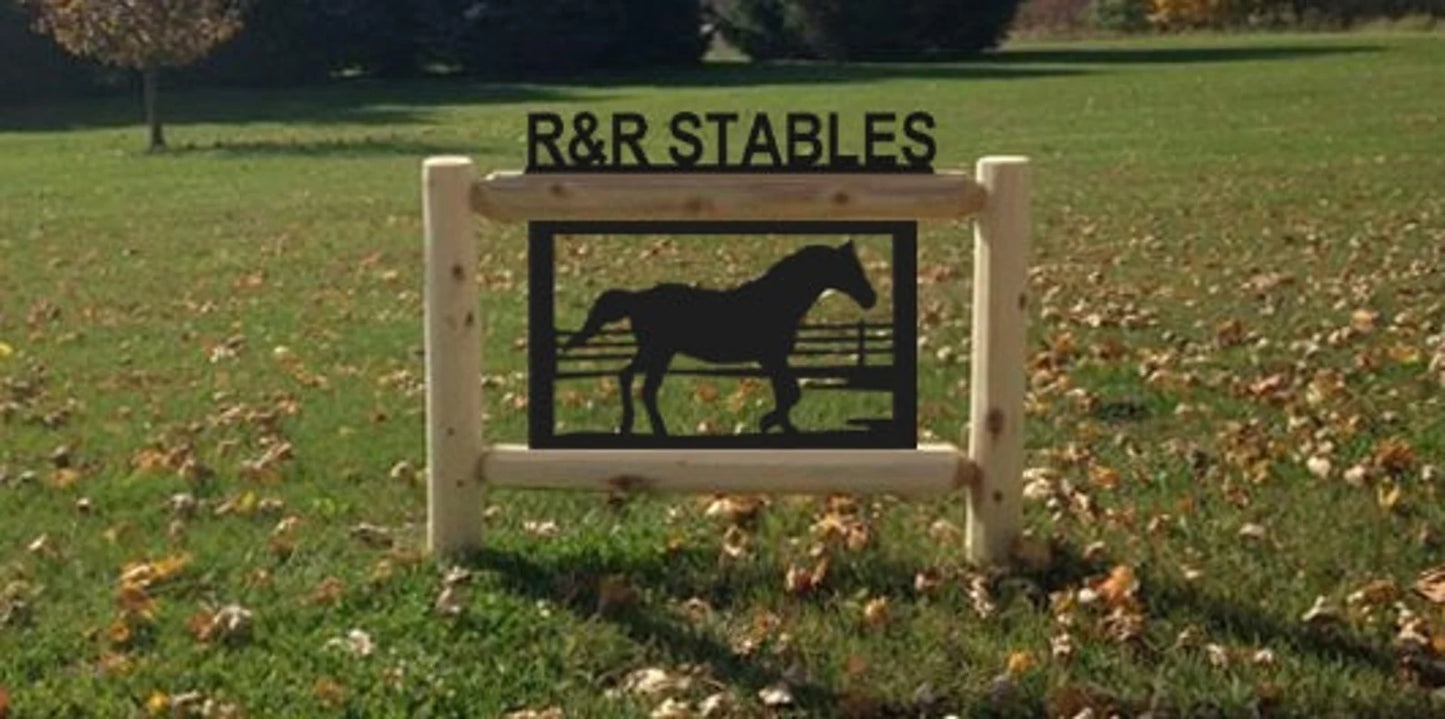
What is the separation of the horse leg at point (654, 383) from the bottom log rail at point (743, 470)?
11cm

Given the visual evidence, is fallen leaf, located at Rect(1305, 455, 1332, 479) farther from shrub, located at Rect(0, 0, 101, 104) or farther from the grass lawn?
shrub, located at Rect(0, 0, 101, 104)

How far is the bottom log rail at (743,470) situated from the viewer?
19.7 ft

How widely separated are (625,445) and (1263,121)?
2301 cm

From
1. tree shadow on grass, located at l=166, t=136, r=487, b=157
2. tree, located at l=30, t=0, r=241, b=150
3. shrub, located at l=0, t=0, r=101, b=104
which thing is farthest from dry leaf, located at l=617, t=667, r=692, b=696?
shrub, located at l=0, t=0, r=101, b=104

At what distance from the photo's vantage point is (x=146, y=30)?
30.7 metres

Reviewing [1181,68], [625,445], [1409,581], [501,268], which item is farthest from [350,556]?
[1181,68]

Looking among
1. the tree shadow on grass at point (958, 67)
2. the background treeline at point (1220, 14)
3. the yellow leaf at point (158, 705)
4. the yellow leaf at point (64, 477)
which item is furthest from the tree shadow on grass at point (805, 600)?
the background treeline at point (1220, 14)

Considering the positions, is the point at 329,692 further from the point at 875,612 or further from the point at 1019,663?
the point at 1019,663

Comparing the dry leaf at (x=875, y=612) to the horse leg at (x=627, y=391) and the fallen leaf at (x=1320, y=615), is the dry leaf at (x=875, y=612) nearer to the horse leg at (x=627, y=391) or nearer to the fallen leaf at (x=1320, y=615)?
the horse leg at (x=627, y=391)

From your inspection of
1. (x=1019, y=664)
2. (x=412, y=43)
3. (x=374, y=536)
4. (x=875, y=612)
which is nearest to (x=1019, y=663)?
(x=1019, y=664)

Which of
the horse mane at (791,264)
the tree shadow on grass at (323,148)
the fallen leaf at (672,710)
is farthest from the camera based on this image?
the tree shadow on grass at (323,148)

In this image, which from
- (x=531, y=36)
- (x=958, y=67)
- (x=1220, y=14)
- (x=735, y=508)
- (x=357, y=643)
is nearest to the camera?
(x=357, y=643)

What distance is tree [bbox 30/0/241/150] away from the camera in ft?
100

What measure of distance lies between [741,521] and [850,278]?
0.91 metres
